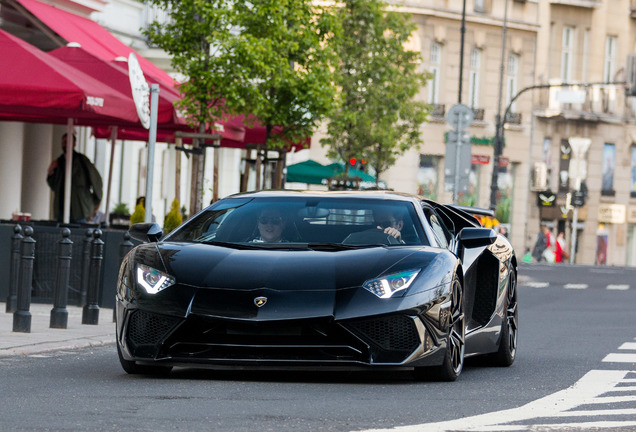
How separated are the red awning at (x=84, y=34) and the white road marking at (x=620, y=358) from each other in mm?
10548

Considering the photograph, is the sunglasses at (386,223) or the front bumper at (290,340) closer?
the front bumper at (290,340)

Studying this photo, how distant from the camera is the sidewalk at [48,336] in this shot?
12422mm

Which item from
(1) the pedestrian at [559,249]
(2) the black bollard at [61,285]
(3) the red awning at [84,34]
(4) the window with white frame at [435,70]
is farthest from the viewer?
(1) the pedestrian at [559,249]

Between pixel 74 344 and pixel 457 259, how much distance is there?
4.12 metres

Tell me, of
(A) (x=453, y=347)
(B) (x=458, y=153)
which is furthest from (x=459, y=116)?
(A) (x=453, y=347)

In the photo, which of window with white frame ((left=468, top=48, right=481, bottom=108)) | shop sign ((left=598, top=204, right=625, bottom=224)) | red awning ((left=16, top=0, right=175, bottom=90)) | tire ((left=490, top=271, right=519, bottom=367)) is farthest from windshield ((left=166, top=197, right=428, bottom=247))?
shop sign ((left=598, top=204, right=625, bottom=224))

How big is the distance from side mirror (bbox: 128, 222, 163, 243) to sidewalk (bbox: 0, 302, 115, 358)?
1.63m

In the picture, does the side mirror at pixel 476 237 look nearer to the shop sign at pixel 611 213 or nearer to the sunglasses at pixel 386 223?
the sunglasses at pixel 386 223

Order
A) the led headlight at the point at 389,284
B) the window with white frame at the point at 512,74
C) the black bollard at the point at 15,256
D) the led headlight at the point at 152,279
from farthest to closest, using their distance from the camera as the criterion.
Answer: the window with white frame at the point at 512,74 → the black bollard at the point at 15,256 → the led headlight at the point at 152,279 → the led headlight at the point at 389,284

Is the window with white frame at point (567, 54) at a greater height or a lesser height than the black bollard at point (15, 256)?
greater

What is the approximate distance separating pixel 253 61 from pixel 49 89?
6691 millimetres

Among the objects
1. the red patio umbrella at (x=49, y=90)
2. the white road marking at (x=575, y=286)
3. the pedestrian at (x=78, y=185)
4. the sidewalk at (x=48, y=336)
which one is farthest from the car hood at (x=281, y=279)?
the white road marking at (x=575, y=286)

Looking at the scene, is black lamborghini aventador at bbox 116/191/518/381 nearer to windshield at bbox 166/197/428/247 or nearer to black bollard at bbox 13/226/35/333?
windshield at bbox 166/197/428/247

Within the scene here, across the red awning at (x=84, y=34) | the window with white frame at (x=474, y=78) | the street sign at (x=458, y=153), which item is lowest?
the street sign at (x=458, y=153)
